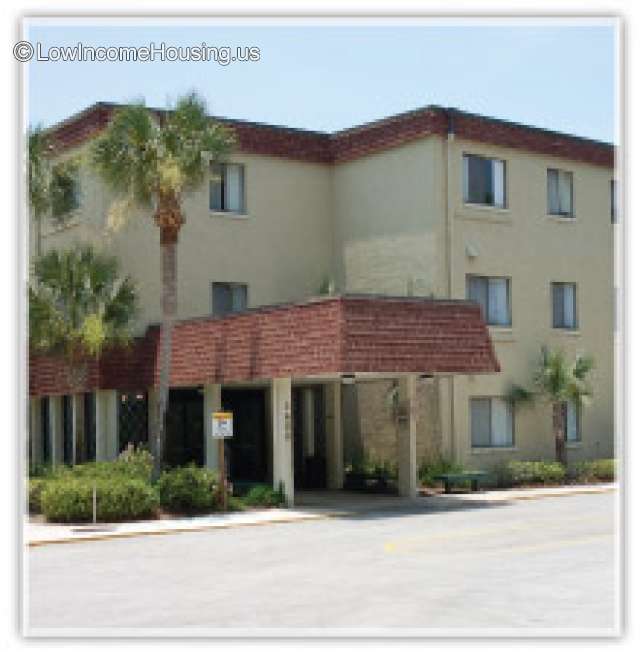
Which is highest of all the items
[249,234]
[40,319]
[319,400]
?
[249,234]

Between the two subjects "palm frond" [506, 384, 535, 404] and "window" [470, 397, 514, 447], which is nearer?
"window" [470, 397, 514, 447]

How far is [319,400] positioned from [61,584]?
16.7 metres

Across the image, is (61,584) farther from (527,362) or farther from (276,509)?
(527,362)

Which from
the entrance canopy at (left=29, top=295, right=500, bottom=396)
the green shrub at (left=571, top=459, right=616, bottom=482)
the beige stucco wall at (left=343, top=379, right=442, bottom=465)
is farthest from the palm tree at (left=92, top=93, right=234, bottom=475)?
the green shrub at (left=571, top=459, right=616, bottom=482)

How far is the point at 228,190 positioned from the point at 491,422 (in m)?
9.00

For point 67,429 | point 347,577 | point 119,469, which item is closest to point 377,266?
point 67,429

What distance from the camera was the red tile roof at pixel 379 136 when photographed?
29.5m

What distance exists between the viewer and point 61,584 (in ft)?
48.8

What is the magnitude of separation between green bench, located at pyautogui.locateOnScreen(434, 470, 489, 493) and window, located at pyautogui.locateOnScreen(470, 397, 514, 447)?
5.82 ft

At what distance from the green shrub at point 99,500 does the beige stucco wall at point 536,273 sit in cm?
952

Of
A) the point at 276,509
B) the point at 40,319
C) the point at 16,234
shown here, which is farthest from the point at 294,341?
the point at 16,234

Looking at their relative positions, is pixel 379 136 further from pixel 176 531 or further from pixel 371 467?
pixel 176 531

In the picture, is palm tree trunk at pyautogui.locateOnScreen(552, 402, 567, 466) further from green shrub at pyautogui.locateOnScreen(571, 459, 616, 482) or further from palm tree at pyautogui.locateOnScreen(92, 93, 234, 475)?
palm tree at pyautogui.locateOnScreen(92, 93, 234, 475)

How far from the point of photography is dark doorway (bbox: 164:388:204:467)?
1163 inches
